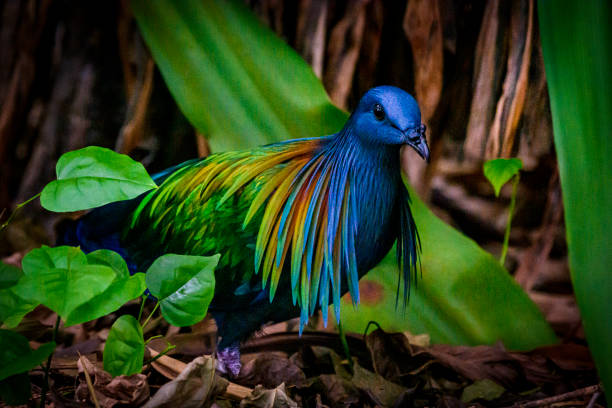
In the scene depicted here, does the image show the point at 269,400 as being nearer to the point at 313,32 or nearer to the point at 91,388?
the point at 91,388

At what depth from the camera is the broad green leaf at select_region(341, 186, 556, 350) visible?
1374 millimetres

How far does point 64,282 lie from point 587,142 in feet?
2.83

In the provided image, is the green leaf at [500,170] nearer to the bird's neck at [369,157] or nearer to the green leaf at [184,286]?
the bird's neck at [369,157]

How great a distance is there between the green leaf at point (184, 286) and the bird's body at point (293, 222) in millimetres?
197

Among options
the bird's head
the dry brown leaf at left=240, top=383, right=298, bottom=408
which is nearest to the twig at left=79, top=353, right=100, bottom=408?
the dry brown leaf at left=240, top=383, right=298, bottom=408

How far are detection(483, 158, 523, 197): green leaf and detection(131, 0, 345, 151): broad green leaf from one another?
1.12ft

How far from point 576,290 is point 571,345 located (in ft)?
1.17

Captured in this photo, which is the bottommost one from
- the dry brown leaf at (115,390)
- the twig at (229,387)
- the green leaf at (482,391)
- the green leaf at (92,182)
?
the green leaf at (482,391)

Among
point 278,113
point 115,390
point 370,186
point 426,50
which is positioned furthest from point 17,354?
point 426,50

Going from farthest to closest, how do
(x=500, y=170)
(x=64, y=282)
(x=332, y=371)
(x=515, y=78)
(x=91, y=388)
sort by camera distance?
(x=515, y=78) < (x=500, y=170) < (x=332, y=371) < (x=91, y=388) < (x=64, y=282)

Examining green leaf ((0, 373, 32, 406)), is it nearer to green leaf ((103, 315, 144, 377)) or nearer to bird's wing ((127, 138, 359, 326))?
green leaf ((103, 315, 144, 377))

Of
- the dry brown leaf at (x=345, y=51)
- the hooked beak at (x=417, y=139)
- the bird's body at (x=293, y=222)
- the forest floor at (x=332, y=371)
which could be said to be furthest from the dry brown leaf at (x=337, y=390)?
the dry brown leaf at (x=345, y=51)

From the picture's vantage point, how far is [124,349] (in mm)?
888

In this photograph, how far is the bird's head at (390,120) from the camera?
1.00 meters
